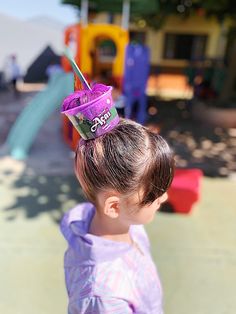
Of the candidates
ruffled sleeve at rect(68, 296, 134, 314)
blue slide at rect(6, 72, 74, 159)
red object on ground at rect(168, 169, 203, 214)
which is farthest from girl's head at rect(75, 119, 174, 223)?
blue slide at rect(6, 72, 74, 159)

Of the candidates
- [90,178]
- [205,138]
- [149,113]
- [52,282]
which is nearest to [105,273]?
[90,178]

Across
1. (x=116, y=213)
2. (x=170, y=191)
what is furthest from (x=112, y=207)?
(x=170, y=191)

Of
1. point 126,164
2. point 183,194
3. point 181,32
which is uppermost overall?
point 181,32

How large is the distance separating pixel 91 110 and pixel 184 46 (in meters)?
17.3

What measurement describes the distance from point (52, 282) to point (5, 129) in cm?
495

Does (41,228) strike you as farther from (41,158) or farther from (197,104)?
(197,104)

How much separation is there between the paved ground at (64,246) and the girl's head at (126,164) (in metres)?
1.81

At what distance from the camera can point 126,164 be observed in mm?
1022

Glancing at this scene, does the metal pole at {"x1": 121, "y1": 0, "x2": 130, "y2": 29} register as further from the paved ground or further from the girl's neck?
A: the girl's neck

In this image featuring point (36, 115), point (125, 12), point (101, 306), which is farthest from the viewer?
point (125, 12)

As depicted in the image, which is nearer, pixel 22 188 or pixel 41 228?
pixel 41 228

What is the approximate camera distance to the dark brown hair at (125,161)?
101cm

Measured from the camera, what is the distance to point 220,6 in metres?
7.81

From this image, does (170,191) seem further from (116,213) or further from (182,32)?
(182,32)
